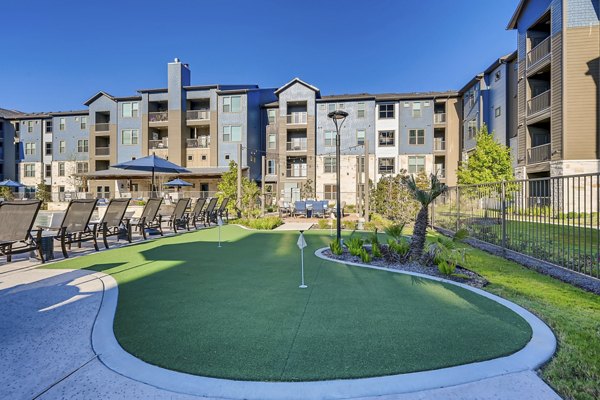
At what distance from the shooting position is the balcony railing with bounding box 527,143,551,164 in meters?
19.9

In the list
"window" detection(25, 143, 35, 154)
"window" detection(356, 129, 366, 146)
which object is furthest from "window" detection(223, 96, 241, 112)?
"window" detection(25, 143, 35, 154)

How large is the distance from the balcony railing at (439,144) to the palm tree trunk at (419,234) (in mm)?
29979

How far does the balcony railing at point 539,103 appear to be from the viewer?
20.0 meters

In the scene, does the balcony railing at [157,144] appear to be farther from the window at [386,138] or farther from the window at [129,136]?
the window at [386,138]

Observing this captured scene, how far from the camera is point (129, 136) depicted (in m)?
36.9

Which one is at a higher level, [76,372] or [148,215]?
[148,215]

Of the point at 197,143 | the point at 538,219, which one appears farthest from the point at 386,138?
the point at 538,219

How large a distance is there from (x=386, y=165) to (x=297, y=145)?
30.7ft

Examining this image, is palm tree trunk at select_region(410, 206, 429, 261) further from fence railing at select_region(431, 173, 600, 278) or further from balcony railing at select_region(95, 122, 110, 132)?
balcony railing at select_region(95, 122, 110, 132)

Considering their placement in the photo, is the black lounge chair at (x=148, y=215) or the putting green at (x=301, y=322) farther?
the black lounge chair at (x=148, y=215)

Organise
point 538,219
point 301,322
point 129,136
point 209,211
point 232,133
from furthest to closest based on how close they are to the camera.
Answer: point 129,136 → point 232,133 → point 209,211 → point 538,219 → point 301,322

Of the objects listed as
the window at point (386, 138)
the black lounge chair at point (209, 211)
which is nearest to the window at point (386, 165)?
the window at point (386, 138)

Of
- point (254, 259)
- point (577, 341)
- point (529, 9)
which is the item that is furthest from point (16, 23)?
point (529, 9)

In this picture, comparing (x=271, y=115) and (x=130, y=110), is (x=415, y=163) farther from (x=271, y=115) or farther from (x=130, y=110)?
(x=130, y=110)
